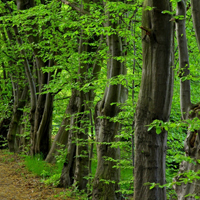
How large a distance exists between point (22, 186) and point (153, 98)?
22.0 feet

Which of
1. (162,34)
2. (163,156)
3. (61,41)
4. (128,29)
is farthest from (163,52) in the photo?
(61,41)

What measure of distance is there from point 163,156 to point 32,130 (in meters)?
10.1

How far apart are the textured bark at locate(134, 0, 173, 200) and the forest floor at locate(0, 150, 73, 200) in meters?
4.50

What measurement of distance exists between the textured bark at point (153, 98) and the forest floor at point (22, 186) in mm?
4503

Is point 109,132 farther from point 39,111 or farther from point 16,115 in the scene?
point 16,115

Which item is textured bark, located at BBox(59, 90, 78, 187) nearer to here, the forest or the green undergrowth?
the forest

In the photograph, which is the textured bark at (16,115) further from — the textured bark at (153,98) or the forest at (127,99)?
the textured bark at (153,98)

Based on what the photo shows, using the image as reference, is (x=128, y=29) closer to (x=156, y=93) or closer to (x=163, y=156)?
(x=156, y=93)

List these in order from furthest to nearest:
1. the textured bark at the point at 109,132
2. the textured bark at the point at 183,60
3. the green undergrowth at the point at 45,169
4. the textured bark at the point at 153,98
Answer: the green undergrowth at the point at 45,169
the textured bark at the point at 109,132
the textured bark at the point at 183,60
the textured bark at the point at 153,98

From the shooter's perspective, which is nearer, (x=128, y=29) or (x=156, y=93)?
(x=156, y=93)

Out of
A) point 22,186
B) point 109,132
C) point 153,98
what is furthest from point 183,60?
point 22,186

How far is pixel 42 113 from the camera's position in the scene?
13.0m

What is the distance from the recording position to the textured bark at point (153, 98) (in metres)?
Answer: 4.17

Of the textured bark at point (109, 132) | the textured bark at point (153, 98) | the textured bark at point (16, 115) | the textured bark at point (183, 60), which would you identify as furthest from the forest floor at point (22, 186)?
the textured bark at point (183, 60)
